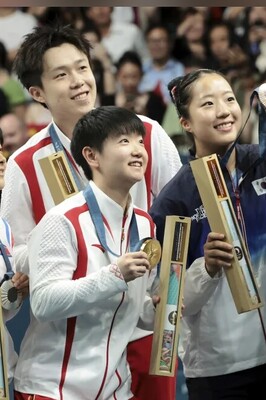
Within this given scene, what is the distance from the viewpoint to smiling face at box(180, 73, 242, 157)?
2582 millimetres

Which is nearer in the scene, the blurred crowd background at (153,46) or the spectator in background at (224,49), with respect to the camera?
the blurred crowd background at (153,46)

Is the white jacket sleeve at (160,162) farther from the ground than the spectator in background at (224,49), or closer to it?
closer to it

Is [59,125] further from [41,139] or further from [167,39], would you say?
[167,39]

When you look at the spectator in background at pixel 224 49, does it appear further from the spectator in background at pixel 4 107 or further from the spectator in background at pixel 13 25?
the spectator in background at pixel 4 107

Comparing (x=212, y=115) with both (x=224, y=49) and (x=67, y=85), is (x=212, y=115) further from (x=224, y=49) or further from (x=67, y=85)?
(x=224, y=49)

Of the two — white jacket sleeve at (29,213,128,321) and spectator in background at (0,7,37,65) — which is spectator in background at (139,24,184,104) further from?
white jacket sleeve at (29,213,128,321)

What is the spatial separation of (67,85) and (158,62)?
204cm

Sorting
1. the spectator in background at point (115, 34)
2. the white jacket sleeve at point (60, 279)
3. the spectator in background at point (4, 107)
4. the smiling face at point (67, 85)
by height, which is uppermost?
the spectator in background at point (115, 34)

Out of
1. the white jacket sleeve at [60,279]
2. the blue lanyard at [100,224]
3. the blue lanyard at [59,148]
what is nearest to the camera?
the white jacket sleeve at [60,279]

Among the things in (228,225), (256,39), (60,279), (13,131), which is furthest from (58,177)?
(256,39)

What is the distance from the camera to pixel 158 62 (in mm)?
4832

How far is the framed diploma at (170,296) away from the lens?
Result: 2.37 metres

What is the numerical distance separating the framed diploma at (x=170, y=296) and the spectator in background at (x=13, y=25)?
7.68 ft

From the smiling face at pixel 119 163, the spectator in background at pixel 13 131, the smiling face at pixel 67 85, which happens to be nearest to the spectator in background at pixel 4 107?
the spectator in background at pixel 13 131
